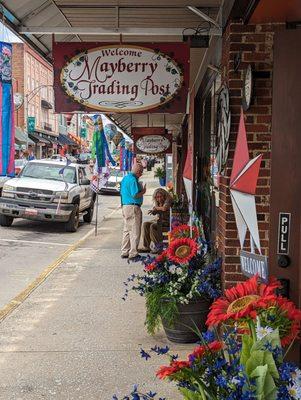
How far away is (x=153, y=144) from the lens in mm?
15781

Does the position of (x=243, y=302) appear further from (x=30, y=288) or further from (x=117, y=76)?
(x=30, y=288)

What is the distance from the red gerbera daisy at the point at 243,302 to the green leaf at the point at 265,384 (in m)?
0.38

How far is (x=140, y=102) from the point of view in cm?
589

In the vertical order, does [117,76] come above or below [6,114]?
above

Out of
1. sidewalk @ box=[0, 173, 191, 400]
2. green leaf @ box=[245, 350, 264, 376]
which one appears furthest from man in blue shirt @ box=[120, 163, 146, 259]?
green leaf @ box=[245, 350, 264, 376]

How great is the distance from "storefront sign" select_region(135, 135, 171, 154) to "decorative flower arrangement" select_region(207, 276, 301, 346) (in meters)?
13.0

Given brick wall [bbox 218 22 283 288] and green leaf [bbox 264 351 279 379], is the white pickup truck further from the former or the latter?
green leaf [bbox 264 351 279 379]

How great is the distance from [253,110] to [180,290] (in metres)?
1.75

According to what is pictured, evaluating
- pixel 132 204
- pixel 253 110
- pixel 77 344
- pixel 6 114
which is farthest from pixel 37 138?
pixel 253 110

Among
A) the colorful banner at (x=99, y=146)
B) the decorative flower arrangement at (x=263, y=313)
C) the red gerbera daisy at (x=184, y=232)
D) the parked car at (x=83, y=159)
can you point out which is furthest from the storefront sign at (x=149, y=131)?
the parked car at (x=83, y=159)

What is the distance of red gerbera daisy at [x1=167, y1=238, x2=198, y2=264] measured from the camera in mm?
4992

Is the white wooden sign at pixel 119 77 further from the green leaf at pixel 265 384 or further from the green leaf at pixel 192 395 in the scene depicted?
the green leaf at pixel 265 384

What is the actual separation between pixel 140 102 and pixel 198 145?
3.23 metres

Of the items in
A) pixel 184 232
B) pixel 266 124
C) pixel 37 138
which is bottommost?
pixel 184 232
